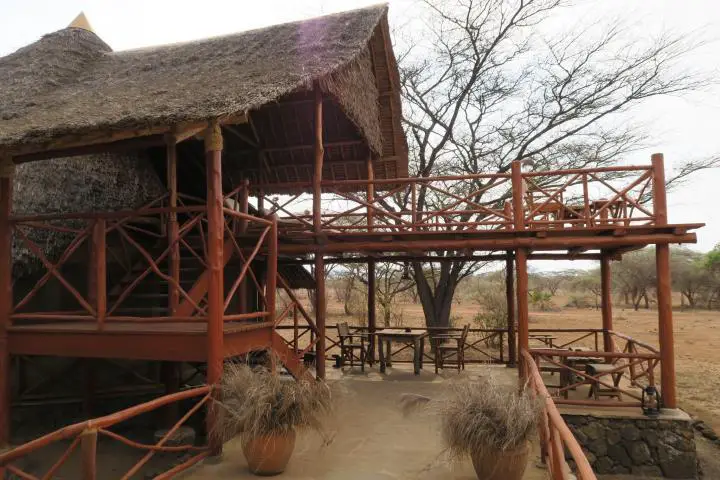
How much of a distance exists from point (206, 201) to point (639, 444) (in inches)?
302

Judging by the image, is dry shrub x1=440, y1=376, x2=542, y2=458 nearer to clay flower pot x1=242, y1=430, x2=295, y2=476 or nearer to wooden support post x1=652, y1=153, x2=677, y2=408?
clay flower pot x1=242, y1=430, x2=295, y2=476

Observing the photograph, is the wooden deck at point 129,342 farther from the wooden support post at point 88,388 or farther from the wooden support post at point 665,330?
the wooden support post at point 665,330

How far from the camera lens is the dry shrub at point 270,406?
5.16m

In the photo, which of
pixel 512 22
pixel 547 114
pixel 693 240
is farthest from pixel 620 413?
pixel 512 22

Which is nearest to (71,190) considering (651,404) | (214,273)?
(214,273)

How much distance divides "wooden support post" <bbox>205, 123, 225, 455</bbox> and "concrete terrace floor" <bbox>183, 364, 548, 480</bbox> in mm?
814

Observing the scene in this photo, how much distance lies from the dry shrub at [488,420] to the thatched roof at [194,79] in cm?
367

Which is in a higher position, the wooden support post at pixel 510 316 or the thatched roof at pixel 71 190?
the thatched roof at pixel 71 190

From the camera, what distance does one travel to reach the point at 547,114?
57.4 feet

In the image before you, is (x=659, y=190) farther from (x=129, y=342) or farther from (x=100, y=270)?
(x=100, y=270)

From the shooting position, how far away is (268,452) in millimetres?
5242

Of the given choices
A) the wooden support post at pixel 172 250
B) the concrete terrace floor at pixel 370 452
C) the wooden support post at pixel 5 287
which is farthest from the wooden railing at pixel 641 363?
the wooden support post at pixel 5 287

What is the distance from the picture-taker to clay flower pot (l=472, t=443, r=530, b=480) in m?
4.76

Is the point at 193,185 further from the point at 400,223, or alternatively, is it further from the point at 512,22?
the point at 512,22
